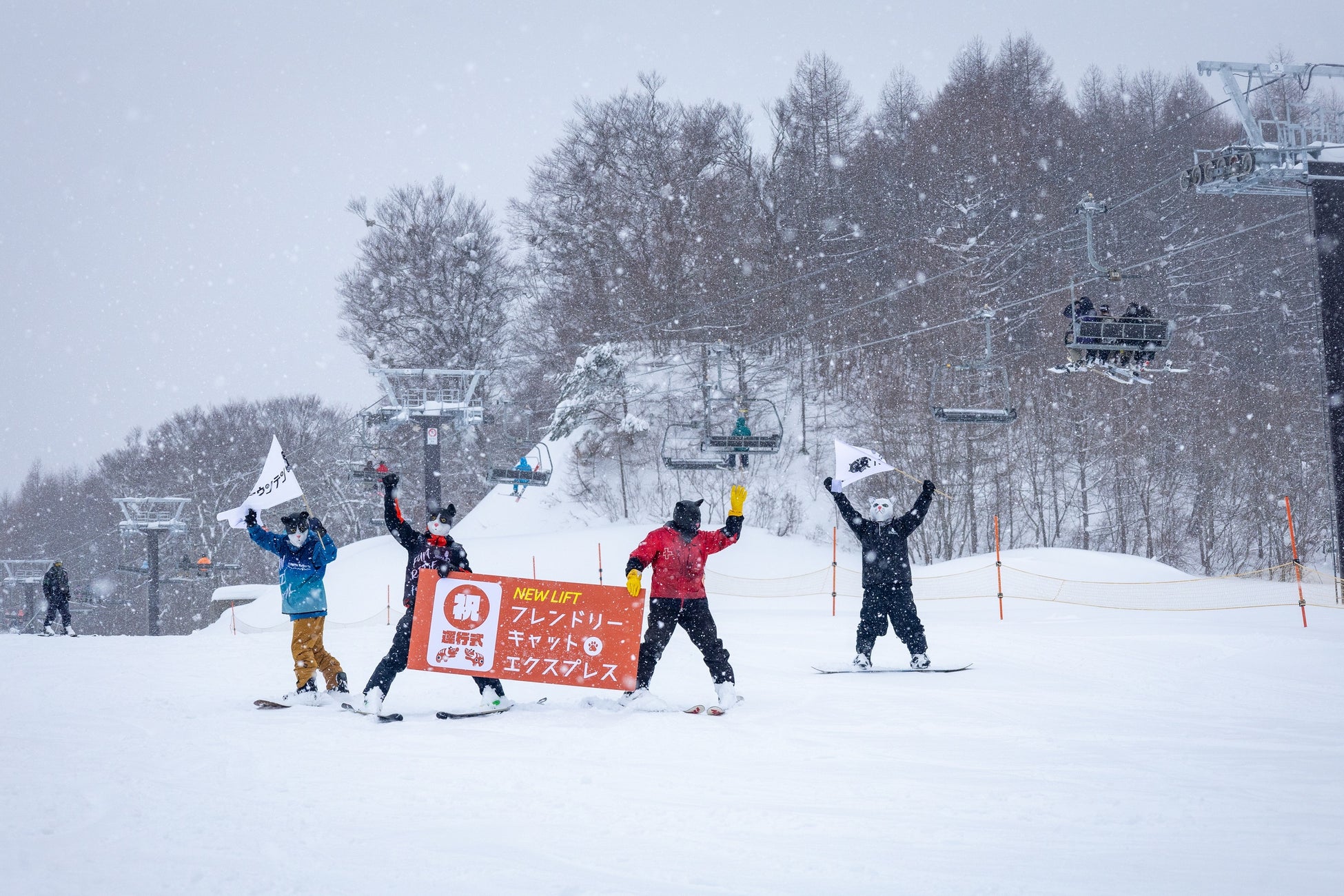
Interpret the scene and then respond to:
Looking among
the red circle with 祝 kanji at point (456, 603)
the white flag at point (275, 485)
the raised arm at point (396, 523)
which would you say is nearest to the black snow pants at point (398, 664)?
the red circle with 祝 kanji at point (456, 603)

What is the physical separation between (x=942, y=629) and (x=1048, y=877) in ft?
33.6

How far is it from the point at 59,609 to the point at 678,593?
1676cm

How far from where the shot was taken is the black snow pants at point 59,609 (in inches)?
729

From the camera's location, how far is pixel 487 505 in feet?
116

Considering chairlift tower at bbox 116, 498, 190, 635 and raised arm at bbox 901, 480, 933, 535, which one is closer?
raised arm at bbox 901, 480, 933, 535

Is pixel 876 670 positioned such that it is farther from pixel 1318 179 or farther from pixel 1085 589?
pixel 1318 179

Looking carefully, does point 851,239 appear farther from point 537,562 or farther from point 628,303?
point 537,562

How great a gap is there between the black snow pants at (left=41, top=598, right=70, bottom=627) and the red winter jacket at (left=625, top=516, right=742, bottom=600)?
16135mm

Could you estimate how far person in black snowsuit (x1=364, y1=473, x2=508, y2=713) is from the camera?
23.9 feet

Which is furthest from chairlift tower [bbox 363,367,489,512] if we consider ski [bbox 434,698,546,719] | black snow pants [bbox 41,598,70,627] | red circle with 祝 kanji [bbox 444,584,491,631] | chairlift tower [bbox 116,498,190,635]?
ski [bbox 434,698,546,719]

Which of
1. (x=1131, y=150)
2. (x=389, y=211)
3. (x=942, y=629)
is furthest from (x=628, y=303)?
(x=942, y=629)

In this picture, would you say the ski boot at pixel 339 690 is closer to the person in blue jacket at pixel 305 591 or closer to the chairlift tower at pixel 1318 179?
the person in blue jacket at pixel 305 591

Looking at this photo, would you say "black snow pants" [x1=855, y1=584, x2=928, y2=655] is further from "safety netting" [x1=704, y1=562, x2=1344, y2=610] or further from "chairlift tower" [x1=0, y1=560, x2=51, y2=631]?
"chairlift tower" [x1=0, y1=560, x2=51, y2=631]

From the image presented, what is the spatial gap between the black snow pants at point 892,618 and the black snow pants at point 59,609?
1664cm
